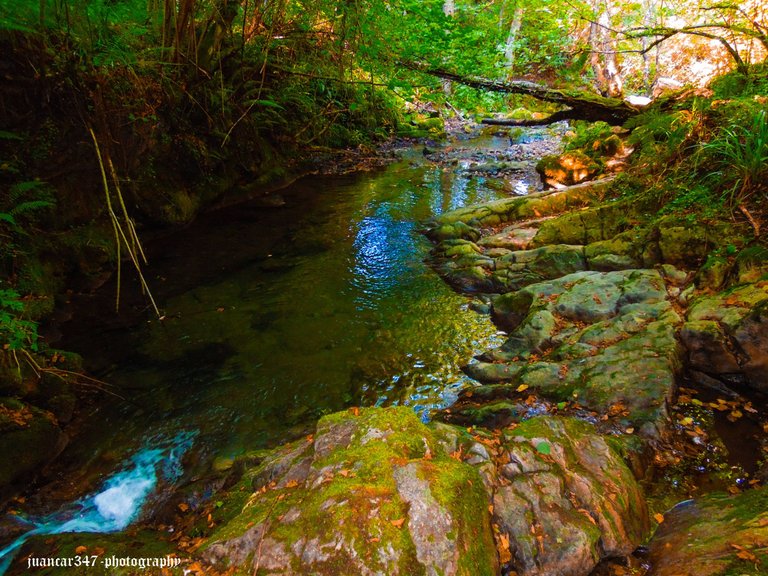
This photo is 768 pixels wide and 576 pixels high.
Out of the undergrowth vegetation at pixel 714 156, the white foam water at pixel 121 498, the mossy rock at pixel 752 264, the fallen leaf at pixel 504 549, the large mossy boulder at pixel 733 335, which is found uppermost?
the undergrowth vegetation at pixel 714 156

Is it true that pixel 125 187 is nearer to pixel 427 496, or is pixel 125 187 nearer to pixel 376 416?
pixel 376 416

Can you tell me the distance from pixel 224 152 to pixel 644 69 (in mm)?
13958

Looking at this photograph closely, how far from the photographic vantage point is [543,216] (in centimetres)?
933

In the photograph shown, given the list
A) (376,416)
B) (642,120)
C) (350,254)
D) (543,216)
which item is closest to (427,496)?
(376,416)

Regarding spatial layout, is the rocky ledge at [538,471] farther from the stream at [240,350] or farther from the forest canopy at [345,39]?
the forest canopy at [345,39]

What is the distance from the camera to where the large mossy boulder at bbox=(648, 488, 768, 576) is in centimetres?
219

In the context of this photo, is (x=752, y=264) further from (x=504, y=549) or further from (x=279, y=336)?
(x=279, y=336)

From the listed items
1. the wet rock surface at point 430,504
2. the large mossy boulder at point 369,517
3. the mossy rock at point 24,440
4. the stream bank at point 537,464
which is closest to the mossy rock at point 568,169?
the stream bank at point 537,464

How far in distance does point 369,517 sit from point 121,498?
9.43 feet

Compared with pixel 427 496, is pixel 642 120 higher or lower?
higher

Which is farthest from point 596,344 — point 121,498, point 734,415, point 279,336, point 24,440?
point 24,440

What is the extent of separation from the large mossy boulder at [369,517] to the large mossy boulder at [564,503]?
0.26 meters

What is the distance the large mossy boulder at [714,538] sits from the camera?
7.17 ft

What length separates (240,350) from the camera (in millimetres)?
5730
